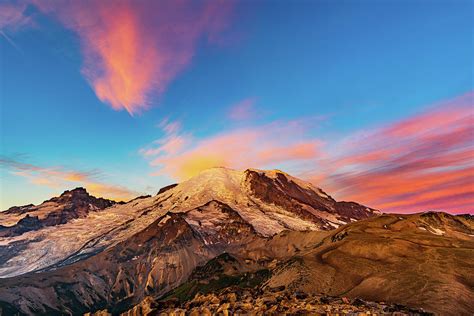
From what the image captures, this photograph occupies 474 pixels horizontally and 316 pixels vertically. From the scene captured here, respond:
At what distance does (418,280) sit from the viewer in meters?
185

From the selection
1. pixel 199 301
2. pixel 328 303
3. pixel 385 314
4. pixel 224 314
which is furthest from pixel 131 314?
pixel 385 314

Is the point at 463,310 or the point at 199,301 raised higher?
the point at 199,301

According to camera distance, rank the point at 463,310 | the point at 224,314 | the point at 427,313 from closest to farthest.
Result: 1. the point at 224,314
2. the point at 427,313
3. the point at 463,310

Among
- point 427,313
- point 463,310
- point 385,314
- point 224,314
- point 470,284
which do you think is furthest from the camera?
point 470,284

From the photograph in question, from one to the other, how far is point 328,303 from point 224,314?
3416cm

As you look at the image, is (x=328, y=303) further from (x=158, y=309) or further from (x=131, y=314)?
(x=131, y=314)

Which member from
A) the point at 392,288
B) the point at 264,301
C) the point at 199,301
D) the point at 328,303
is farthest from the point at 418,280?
the point at 199,301

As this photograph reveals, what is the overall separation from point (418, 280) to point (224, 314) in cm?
10533

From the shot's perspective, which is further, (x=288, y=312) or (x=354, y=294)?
(x=354, y=294)

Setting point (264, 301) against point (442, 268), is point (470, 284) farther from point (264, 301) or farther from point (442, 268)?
point (264, 301)

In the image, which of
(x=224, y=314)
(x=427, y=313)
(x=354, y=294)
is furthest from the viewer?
(x=354, y=294)

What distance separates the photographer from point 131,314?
147 metres

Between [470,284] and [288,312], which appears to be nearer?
[288,312]

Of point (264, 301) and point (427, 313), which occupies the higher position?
point (264, 301)
